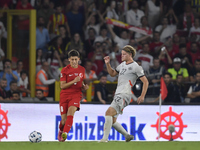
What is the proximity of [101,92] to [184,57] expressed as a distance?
10.3 feet

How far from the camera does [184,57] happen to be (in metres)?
12.3

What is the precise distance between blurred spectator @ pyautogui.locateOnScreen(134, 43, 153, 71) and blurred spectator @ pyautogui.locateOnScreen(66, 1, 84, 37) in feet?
6.72

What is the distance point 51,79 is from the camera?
37.2ft

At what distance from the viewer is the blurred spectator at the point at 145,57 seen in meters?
12.0

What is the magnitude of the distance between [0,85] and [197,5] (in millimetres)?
7325

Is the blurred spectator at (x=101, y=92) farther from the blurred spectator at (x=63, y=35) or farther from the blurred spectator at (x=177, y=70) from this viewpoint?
the blurred spectator at (x=63, y=35)

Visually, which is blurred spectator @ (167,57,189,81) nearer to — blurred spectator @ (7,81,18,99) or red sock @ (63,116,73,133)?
blurred spectator @ (7,81,18,99)

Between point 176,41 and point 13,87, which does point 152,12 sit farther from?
point 13,87

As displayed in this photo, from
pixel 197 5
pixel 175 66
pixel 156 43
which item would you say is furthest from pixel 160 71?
pixel 197 5

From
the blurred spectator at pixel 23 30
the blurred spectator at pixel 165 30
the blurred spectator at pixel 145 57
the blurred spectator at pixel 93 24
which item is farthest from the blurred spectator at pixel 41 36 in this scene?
the blurred spectator at pixel 165 30

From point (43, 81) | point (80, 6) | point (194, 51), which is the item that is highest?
point (80, 6)

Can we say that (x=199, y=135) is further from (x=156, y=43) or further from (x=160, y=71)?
(x=156, y=43)

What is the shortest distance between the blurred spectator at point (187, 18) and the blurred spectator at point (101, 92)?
4.27 meters
